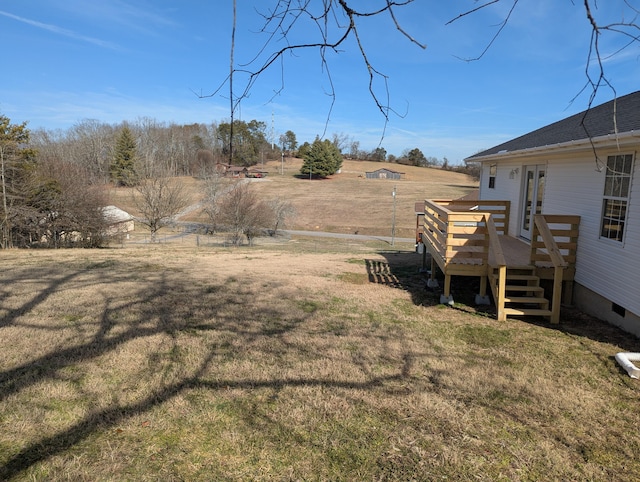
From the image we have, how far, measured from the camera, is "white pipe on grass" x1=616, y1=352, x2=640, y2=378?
441 cm

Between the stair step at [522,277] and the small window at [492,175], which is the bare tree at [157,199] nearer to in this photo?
the small window at [492,175]

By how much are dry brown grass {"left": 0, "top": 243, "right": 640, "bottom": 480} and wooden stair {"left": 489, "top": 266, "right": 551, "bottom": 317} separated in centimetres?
30

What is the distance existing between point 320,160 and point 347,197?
21589 millimetres

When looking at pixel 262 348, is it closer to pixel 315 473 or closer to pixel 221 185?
pixel 315 473

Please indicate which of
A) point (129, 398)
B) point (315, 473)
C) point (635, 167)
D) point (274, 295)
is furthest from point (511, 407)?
point (274, 295)

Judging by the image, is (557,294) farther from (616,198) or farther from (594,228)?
(616,198)

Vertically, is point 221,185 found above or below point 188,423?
above

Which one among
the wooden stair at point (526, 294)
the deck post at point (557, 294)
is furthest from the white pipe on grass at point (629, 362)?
the wooden stair at point (526, 294)

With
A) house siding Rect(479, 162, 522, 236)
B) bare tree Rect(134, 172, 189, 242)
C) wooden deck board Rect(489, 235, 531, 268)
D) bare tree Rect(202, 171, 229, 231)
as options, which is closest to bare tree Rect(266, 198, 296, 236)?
bare tree Rect(202, 171, 229, 231)

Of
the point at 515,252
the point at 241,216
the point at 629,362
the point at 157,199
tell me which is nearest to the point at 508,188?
the point at 515,252

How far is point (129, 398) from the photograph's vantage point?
11.8ft

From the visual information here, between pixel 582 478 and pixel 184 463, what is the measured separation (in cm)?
274

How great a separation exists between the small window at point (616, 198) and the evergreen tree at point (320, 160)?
72.8m

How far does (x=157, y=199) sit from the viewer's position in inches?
1203
